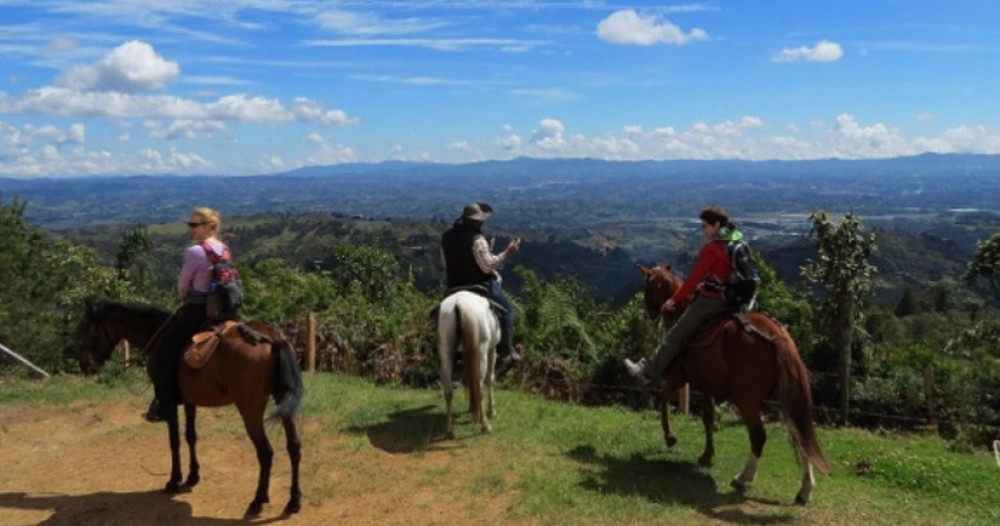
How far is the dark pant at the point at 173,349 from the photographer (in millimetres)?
7074

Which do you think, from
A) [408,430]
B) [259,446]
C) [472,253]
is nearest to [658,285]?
[472,253]

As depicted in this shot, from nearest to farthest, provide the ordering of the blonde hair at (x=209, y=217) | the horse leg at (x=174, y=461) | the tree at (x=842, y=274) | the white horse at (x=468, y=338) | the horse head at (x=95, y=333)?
the blonde hair at (x=209, y=217), the horse leg at (x=174, y=461), the horse head at (x=95, y=333), the white horse at (x=468, y=338), the tree at (x=842, y=274)

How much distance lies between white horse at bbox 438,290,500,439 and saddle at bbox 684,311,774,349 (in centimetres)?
242

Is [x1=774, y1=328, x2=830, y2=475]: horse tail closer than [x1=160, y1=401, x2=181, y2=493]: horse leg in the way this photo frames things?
Yes

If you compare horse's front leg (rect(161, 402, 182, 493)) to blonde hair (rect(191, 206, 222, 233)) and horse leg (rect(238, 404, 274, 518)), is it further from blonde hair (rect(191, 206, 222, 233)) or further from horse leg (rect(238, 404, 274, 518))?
blonde hair (rect(191, 206, 222, 233))

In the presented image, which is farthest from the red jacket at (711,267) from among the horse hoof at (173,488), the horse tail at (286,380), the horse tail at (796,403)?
the horse hoof at (173,488)

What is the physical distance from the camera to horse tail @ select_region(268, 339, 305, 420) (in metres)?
6.63

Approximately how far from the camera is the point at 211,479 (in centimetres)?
766

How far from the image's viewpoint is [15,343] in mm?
19078

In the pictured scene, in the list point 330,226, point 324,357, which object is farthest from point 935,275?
point 324,357

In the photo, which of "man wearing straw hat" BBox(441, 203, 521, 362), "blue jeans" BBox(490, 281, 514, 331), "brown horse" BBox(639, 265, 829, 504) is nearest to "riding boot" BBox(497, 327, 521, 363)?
"blue jeans" BBox(490, 281, 514, 331)

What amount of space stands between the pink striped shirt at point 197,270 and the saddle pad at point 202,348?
1.42 ft

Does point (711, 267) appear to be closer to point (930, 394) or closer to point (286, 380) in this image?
point (286, 380)

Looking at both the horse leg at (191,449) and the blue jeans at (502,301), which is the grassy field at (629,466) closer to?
the horse leg at (191,449)
